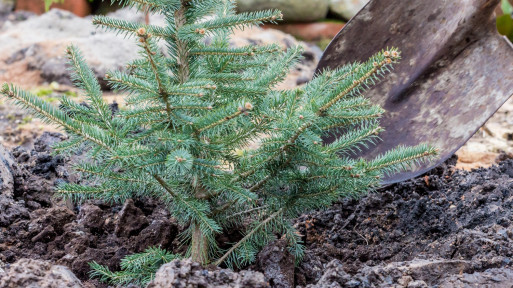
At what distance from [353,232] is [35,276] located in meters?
1.43

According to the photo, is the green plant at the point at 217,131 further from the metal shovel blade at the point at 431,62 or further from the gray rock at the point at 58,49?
the gray rock at the point at 58,49

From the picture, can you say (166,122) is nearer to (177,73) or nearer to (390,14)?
(177,73)

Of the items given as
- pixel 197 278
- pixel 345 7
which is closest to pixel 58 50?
pixel 197 278

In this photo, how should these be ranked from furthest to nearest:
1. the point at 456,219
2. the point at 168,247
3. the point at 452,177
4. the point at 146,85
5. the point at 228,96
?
the point at 452,177 < the point at 456,219 < the point at 168,247 < the point at 228,96 < the point at 146,85

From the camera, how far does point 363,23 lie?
2902 mm

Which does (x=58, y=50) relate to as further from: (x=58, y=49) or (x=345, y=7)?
(x=345, y=7)

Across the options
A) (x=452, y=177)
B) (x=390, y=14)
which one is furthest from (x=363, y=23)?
(x=452, y=177)

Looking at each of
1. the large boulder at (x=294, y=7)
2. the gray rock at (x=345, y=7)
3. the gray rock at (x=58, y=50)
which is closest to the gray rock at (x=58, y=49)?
the gray rock at (x=58, y=50)

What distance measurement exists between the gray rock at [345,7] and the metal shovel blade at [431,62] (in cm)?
707

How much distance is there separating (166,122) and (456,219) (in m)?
1.36

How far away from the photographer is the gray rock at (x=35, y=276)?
57.9 inches

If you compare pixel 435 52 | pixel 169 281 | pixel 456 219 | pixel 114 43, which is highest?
pixel 114 43

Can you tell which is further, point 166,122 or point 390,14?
point 390,14

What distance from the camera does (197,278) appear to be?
1.46 metres
